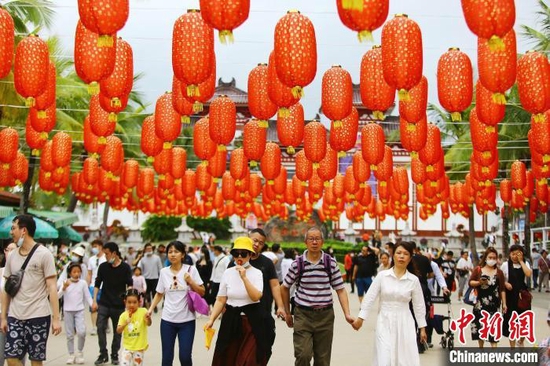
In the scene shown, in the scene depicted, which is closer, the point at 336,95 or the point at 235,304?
the point at 235,304

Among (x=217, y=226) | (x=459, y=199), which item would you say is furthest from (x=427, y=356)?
(x=217, y=226)

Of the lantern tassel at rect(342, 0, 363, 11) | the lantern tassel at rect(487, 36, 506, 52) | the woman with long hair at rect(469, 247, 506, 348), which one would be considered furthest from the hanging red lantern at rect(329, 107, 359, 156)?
the lantern tassel at rect(342, 0, 363, 11)

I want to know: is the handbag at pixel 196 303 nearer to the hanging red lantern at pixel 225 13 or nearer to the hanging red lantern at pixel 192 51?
the hanging red lantern at pixel 192 51

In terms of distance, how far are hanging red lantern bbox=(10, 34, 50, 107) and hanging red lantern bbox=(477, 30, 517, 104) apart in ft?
18.5

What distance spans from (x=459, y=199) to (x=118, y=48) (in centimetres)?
1596

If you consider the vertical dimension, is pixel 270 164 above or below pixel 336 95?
below

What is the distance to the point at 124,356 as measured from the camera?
8961 millimetres

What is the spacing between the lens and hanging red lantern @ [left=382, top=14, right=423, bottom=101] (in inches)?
356

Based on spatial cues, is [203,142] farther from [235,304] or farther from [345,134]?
[235,304]

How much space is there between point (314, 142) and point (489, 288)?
485 centimetres

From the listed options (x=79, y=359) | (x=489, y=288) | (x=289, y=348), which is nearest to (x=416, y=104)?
(x=489, y=288)

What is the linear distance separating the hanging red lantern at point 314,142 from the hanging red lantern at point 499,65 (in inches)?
229

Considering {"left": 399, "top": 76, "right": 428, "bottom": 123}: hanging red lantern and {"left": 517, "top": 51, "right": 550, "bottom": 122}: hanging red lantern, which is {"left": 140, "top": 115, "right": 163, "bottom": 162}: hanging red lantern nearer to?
{"left": 399, "top": 76, "right": 428, "bottom": 123}: hanging red lantern

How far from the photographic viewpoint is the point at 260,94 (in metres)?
11.8
